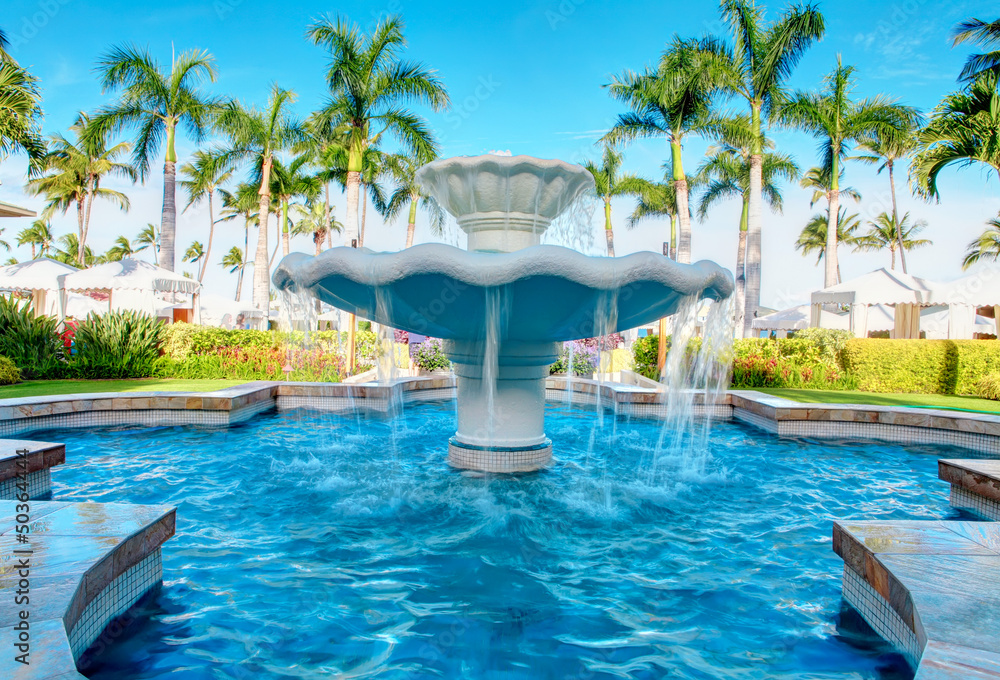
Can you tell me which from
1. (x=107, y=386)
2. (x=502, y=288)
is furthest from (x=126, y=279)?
(x=502, y=288)

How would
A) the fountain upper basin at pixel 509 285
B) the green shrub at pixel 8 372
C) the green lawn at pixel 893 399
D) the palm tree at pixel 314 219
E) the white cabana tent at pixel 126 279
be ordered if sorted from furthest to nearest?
the palm tree at pixel 314 219 < the white cabana tent at pixel 126 279 < the green shrub at pixel 8 372 < the green lawn at pixel 893 399 < the fountain upper basin at pixel 509 285

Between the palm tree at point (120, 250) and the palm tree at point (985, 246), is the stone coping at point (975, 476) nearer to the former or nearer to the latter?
the palm tree at point (985, 246)

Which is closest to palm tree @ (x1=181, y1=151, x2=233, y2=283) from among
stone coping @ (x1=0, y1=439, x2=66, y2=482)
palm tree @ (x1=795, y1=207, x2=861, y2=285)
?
stone coping @ (x1=0, y1=439, x2=66, y2=482)

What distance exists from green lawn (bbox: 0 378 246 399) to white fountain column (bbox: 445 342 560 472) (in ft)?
22.1

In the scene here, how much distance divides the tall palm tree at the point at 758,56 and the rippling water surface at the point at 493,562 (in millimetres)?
17903

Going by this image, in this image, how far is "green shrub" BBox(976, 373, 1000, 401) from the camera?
1195cm

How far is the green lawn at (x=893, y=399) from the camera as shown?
420 inches

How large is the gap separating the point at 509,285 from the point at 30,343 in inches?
499

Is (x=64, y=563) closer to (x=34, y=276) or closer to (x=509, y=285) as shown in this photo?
(x=509, y=285)

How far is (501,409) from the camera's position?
19.5 ft

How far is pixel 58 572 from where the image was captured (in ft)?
8.32

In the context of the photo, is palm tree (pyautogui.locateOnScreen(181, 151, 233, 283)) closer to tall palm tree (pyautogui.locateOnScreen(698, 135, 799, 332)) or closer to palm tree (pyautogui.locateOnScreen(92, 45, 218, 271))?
palm tree (pyautogui.locateOnScreen(92, 45, 218, 271))

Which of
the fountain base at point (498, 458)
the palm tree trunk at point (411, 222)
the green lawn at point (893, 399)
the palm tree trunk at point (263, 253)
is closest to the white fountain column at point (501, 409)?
the fountain base at point (498, 458)

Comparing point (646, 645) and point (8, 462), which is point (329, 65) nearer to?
point (8, 462)
